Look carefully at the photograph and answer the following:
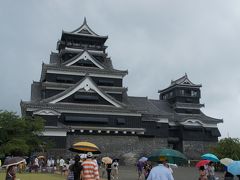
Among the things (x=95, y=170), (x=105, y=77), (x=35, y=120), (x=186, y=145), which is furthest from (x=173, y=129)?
(x=95, y=170)

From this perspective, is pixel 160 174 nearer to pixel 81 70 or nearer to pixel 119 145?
pixel 119 145

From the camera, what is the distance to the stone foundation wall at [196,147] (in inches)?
1823

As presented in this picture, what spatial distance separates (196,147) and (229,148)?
1055 centimetres

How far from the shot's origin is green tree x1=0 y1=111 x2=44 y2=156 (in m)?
29.6

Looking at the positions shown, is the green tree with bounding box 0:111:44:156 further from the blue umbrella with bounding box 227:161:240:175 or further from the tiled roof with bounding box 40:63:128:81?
the blue umbrella with bounding box 227:161:240:175

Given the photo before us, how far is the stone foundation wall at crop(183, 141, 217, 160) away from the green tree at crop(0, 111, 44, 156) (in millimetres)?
20000

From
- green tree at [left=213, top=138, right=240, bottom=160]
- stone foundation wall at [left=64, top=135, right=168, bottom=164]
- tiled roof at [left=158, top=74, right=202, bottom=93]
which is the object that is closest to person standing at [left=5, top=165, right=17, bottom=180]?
stone foundation wall at [left=64, top=135, right=168, bottom=164]

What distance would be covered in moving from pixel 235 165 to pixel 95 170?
334 cm

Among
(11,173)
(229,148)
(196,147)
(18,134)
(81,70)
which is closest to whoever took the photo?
(11,173)

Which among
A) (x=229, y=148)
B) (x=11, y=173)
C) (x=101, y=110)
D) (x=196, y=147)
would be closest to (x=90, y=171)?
(x=11, y=173)

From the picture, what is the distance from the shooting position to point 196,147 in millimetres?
46812

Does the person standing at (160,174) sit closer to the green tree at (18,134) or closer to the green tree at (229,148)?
the green tree at (18,134)

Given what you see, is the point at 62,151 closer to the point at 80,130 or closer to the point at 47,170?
the point at 80,130

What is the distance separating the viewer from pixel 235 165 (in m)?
8.95
